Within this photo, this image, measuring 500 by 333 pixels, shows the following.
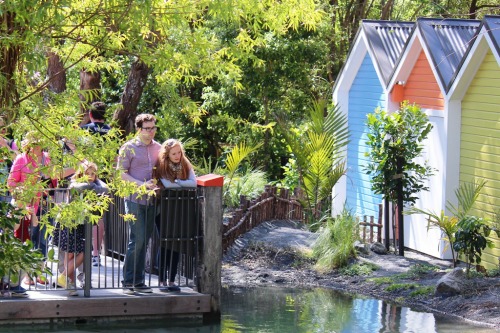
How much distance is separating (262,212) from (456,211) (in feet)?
11.9

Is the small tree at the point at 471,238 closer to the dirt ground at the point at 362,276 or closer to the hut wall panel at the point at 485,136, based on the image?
the dirt ground at the point at 362,276

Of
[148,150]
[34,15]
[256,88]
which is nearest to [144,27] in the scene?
[34,15]

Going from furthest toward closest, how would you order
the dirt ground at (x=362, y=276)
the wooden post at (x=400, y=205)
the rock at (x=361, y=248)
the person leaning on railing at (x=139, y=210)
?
the wooden post at (x=400, y=205)
the rock at (x=361, y=248)
the dirt ground at (x=362, y=276)
the person leaning on railing at (x=139, y=210)

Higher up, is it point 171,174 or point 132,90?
point 132,90

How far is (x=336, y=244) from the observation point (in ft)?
48.1

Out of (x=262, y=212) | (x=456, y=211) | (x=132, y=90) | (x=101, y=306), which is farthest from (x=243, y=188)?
(x=101, y=306)

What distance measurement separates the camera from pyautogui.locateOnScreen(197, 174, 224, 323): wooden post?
36.0 ft

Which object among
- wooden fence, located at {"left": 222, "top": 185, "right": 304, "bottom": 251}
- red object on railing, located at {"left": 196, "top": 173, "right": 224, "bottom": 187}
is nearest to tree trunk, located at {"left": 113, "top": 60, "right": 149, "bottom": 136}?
wooden fence, located at {"left": 222, "top": 185, "right": 304, "bottom": 251}

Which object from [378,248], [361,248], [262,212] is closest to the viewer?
[361,248]

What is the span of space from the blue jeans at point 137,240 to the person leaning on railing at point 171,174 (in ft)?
0.58

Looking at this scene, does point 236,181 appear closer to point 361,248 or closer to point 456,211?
point 361,248

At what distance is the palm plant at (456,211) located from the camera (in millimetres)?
13828

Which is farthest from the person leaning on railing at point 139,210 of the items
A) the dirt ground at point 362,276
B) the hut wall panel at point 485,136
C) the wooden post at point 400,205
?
the hut wall panel at point 485,136

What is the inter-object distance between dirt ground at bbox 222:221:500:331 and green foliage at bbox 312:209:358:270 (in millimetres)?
169
